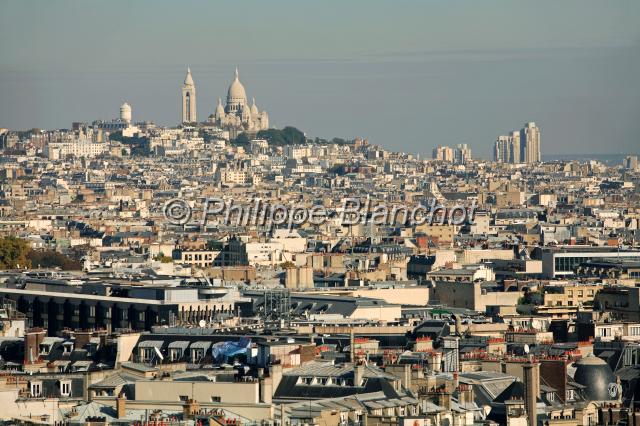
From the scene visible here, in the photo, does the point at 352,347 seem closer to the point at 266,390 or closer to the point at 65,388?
the point at 65,388

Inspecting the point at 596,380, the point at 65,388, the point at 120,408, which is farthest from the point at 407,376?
the point at 65,388

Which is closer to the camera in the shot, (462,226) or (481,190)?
(462,226)

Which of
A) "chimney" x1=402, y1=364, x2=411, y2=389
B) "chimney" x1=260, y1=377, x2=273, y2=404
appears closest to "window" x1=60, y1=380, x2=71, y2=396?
"chimney" x1=260, y1=377, x2=273, y2=404

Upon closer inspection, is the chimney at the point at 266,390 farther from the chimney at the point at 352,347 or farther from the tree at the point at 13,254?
the tree at the point at 13,254

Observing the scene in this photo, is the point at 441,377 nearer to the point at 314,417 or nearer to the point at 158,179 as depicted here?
the point at 314,417

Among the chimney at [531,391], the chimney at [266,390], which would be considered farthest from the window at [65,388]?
the chimney at [531,391]

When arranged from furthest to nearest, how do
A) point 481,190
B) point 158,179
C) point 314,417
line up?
point 158,179
point 481,190
point 314,417

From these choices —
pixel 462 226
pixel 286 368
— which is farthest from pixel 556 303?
pixel 462 226
